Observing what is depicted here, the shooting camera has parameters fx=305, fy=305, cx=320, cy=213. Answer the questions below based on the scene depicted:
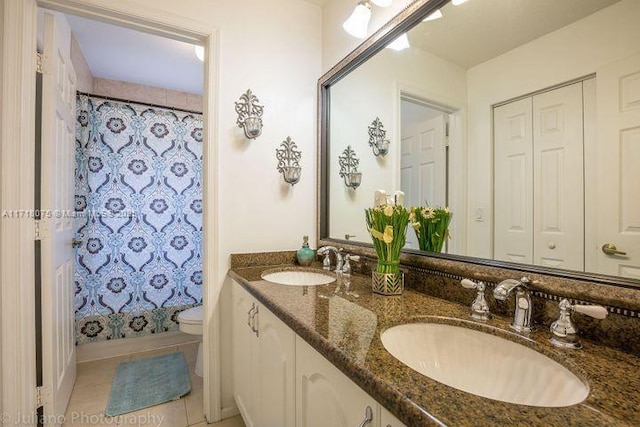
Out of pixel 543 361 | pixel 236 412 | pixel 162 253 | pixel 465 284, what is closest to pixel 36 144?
pixel 162 253

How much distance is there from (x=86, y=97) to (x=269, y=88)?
157 cm

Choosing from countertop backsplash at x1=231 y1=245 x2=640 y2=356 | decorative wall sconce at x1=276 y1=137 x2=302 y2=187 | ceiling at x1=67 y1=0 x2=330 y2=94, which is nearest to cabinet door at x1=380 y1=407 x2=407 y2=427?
countertop backsplash at x1=231 y1=245 x2=640 y2=356

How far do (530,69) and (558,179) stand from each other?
336 mm

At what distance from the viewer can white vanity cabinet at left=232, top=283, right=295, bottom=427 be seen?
96 centimetres

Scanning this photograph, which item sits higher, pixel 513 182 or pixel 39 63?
pixel 39 63

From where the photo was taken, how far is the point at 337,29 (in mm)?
1801

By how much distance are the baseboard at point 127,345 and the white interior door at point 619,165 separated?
2.81 m

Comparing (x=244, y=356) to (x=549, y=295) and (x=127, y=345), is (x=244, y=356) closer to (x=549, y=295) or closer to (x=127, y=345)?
(x=549, y=295)

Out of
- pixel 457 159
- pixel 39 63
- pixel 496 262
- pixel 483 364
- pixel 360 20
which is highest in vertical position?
pixel 360 20

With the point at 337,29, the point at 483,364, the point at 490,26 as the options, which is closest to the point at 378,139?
the point at 490,26

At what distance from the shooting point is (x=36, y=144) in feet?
4.65

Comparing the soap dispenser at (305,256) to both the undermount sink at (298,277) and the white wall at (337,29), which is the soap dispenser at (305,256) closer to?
the undermount sink at (298,277)

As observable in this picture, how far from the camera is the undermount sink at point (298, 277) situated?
1.57 meters

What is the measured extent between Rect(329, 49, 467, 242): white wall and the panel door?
21 cm
